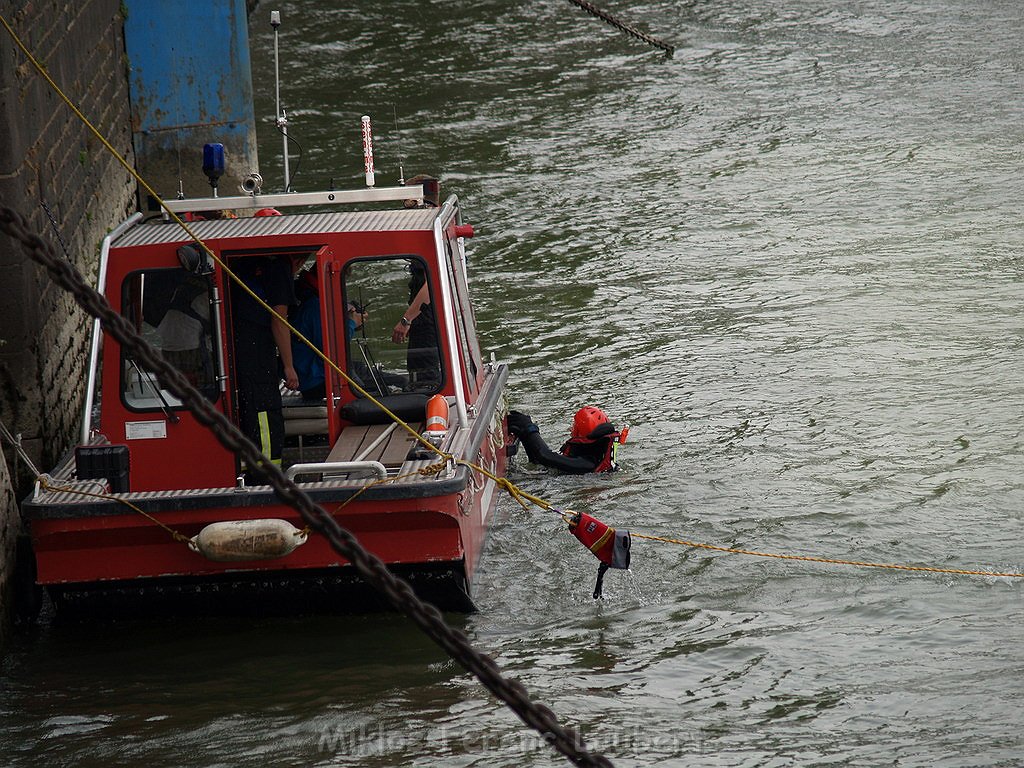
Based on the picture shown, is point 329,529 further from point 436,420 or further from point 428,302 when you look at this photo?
point 428,302

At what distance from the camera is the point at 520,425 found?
A: 34.6ft

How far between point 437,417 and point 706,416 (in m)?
4.13

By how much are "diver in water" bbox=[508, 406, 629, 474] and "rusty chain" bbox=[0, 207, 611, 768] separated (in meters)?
5.54

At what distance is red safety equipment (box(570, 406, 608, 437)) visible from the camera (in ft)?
34.6

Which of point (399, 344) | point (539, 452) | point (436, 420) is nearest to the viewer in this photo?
point (436, 420)

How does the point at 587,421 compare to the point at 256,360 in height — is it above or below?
below

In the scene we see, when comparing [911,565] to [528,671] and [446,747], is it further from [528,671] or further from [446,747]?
[446,747]

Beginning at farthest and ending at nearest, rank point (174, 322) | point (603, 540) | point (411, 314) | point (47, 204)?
point (47, 204), point (411, 314), point (174, 322), point (603, 540)

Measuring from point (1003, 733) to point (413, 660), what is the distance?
2.88 m

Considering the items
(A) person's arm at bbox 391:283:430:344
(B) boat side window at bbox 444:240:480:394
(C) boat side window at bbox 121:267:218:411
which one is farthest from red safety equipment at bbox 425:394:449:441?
(C) boat side window at bbox 121:267:218:411

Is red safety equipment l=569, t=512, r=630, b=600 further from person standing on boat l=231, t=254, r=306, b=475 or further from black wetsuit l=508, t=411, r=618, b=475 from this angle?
black wetsuit l=508, t=411, r=618, b=475

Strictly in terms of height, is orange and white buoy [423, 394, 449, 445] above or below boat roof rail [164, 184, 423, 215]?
below

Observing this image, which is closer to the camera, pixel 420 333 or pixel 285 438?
pixel 420 333

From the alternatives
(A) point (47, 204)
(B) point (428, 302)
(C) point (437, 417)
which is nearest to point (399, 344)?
(B) point (428, 302)
